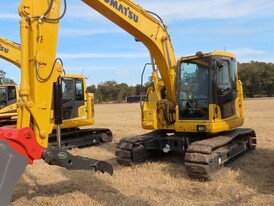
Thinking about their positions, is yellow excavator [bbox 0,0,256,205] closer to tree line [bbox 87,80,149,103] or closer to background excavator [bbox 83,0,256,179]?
background excavator [bbox 83,0,256,179]

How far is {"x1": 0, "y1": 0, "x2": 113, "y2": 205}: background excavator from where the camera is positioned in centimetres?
493

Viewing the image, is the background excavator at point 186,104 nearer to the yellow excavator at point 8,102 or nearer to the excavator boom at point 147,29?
the excavator boom at point 147,29

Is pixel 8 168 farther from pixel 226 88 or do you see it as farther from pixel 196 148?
pixel 226 88

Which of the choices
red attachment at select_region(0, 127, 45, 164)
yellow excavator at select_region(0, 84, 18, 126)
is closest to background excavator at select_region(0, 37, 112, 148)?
yellow excavator at select_region(0, 84, 18, 126)

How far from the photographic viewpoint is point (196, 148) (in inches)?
311

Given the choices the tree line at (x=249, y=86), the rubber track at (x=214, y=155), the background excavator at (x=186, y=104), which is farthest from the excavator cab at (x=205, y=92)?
the tree line at (x=249, y=86)

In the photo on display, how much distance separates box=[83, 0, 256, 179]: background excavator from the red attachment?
3.39 m

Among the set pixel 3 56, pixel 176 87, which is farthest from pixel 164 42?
pixel 3 56

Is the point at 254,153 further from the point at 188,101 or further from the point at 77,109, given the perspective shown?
the point at 77,109

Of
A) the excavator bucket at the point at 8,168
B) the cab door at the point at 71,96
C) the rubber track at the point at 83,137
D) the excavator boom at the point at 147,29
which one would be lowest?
the rubber track at the point at 83,137

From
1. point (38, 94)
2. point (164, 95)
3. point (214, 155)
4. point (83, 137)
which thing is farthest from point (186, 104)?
point (83, 137)

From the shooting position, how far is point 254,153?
10.2 metres

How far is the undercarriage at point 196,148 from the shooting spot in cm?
770

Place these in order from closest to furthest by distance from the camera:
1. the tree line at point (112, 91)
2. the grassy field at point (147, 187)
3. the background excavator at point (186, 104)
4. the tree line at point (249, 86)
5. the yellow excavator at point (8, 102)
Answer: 1. the grassy field at point (147, 187)
2. the background excavator at point (186, 104)
3. the yellow excavator at point (8, 102)
4. the tree line at point (249, 86)
5. the tree line at point (112, 91)
